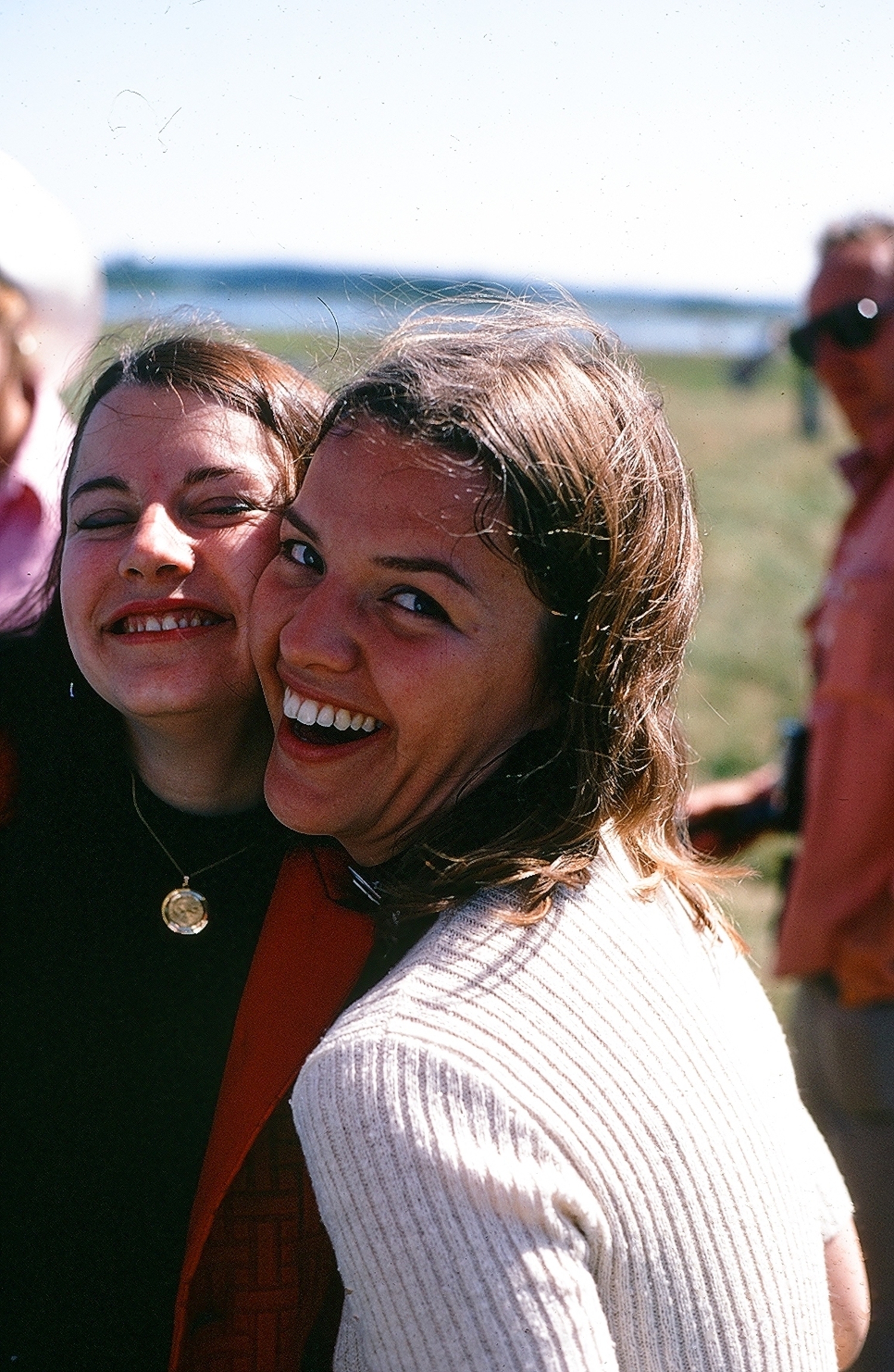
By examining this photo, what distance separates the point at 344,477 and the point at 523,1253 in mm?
815

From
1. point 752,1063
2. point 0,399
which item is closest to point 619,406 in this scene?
point 752,1063

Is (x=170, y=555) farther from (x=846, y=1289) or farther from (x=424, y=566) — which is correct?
(x=846, y=1289)

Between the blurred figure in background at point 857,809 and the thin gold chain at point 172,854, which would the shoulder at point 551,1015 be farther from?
the blurred figure in background at point 857,809

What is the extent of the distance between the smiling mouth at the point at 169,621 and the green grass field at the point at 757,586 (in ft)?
8.80

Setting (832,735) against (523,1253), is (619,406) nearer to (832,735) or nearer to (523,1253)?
(523,1253)

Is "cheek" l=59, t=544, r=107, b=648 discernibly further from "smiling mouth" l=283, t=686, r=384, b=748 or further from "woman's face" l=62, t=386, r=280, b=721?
"smiling mouth" l=283, t=686, r=384, b=748

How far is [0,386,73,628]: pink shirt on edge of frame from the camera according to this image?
8.80 ft

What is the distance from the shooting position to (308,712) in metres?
1.40

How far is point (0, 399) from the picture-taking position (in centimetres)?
303

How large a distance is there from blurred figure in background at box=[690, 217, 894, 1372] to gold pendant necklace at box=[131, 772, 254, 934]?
1357 mm

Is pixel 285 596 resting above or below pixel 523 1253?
above

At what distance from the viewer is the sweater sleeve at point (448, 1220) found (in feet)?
3.39

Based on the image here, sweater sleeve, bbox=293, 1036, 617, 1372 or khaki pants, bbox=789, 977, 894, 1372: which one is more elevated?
sweater sleeve, bbox=293, 1036, 617, 1372

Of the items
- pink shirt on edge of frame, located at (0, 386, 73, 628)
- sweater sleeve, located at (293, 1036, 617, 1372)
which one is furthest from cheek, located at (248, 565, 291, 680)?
pink shirt on edge of frame, located at (0, 386, 73, 628)
